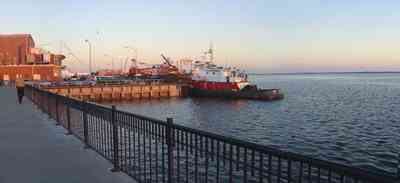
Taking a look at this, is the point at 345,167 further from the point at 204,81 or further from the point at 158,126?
the point at 204,81

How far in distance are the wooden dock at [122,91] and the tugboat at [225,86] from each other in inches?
161

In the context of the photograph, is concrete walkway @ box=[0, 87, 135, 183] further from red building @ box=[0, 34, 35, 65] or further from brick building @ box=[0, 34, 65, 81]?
red building @ box=[0, 34, 35, 65]

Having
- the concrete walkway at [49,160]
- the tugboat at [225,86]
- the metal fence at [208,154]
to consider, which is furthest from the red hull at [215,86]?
the metal fence at [208,154]

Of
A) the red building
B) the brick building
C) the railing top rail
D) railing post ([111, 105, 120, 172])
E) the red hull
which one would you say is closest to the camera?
the railing top rail

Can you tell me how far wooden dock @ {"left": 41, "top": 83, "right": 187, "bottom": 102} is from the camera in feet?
217

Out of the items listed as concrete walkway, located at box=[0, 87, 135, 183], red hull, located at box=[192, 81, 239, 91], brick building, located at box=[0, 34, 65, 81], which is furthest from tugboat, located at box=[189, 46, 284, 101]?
concrete walkway, located at box=[0, 87, 135, 183]

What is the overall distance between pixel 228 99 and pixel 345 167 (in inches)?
2626

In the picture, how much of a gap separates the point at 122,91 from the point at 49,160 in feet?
211

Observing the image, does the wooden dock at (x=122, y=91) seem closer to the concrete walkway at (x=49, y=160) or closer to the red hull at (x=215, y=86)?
the red hull at (x=215, y=86)

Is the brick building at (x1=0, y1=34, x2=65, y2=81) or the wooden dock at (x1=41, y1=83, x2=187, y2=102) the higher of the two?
the brick building at (x1=0, y1=34, x2=65, y2=81)

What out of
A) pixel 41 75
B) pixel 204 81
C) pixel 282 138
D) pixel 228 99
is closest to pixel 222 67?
pixel 204 81

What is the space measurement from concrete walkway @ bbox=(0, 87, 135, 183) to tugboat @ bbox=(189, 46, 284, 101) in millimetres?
57129

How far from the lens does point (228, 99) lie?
69.3 m

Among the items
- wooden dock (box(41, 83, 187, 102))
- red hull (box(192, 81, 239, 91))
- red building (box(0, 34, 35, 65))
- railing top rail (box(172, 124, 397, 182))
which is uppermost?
red building (box(0, 34, 35, 65))
